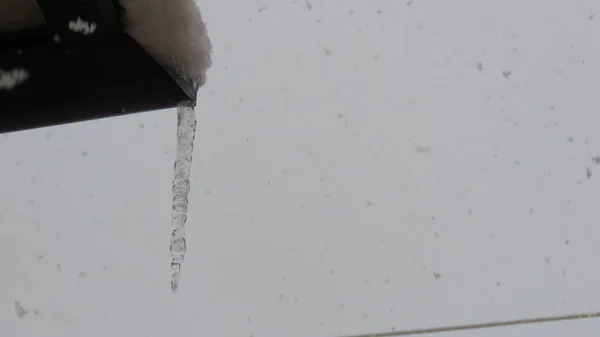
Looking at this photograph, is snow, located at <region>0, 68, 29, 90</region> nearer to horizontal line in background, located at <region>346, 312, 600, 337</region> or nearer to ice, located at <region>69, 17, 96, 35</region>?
ice, located at <region>69, 17, 96, 35</region>

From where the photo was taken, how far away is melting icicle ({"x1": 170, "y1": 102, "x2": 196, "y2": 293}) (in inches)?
24.2

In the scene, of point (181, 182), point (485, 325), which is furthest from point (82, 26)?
point (485, 325)

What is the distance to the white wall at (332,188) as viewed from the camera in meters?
0.85

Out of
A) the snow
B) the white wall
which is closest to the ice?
the snow

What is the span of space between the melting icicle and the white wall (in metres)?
0.02

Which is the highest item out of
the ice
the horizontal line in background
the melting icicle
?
the ice

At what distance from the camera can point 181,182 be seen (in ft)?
2.24

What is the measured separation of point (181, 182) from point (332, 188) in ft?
0.81

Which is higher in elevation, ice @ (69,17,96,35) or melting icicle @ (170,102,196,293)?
ice @ (69,17,96,35)

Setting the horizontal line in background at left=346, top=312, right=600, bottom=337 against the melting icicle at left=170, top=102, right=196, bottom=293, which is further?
the horizontal line in background at left=346, top=312, right=600, bottom=337

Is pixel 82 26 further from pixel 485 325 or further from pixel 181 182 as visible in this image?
pixel 485 325

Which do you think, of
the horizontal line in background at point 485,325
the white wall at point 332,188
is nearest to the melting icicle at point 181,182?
the white wall at point 332,188

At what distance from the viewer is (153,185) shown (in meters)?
0.86

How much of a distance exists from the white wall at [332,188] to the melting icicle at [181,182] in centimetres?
2
